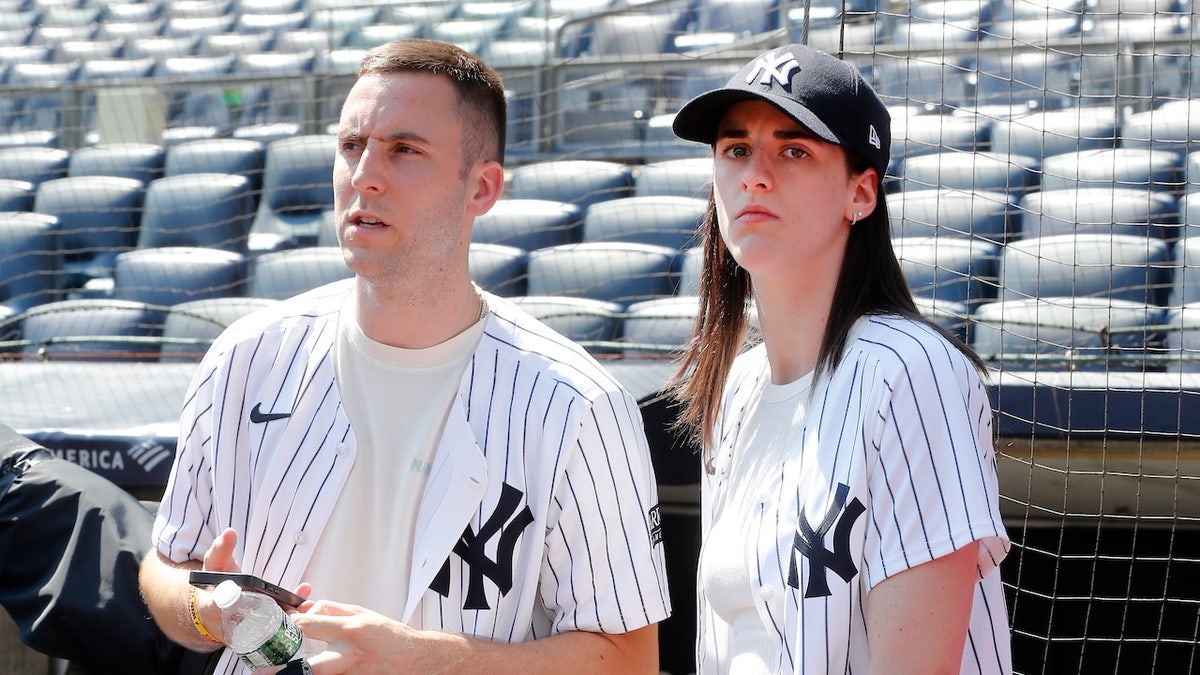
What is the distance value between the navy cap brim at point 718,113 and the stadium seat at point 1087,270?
2522 mm

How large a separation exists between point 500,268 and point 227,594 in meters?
3.18

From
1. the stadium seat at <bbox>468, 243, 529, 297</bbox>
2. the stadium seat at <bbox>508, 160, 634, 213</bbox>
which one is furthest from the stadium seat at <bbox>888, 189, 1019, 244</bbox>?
the stadium seat at <bbox>468, 243, 529, 297</bbox>

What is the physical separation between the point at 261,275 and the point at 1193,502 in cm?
330

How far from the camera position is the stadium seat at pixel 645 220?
4656mm

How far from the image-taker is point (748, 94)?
1.47 meters

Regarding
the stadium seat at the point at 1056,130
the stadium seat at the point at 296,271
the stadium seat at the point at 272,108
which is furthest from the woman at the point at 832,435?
the stadium seat at the point at 272,108

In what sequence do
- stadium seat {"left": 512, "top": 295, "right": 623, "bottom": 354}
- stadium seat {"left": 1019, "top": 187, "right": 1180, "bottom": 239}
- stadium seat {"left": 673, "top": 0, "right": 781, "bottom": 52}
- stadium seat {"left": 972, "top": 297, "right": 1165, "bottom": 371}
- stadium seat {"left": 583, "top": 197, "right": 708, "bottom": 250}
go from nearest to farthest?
stadium seat {"left": 972, "top": 297, "right": 1165, "bottom": 371}, stadium seat {"left": 512, "top": 295, "right": 623, "bottom": 354}, stadium seat {"left": 1019, "top": 187, "right": 1180, "bottom": 239}, stadium seat {"left": 583, "top": 197, "right": 708, "bottom": 250}, stadium seat {"left": 673, "top": 0, "right": 781, "bottom": 52}

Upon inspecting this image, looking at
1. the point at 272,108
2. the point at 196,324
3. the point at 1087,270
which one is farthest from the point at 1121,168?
the point at 272,108

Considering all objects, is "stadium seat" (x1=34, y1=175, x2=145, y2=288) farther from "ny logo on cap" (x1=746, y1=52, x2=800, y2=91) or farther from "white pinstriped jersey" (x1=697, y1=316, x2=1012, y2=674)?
"white pinstriped jersey" (x1=697, y1=316, x2=1012, y2=674)

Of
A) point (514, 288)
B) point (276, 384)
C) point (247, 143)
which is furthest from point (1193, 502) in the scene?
point (247, 143)

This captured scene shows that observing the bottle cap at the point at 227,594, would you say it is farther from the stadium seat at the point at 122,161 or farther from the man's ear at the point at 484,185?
the stadium seat at the point at 122,161

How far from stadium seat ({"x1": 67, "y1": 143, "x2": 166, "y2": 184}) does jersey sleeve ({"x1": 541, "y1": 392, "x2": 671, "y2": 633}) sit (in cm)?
475

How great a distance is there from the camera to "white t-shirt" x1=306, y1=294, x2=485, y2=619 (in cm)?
160

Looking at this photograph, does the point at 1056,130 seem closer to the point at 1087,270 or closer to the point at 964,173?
the point at 964,173
